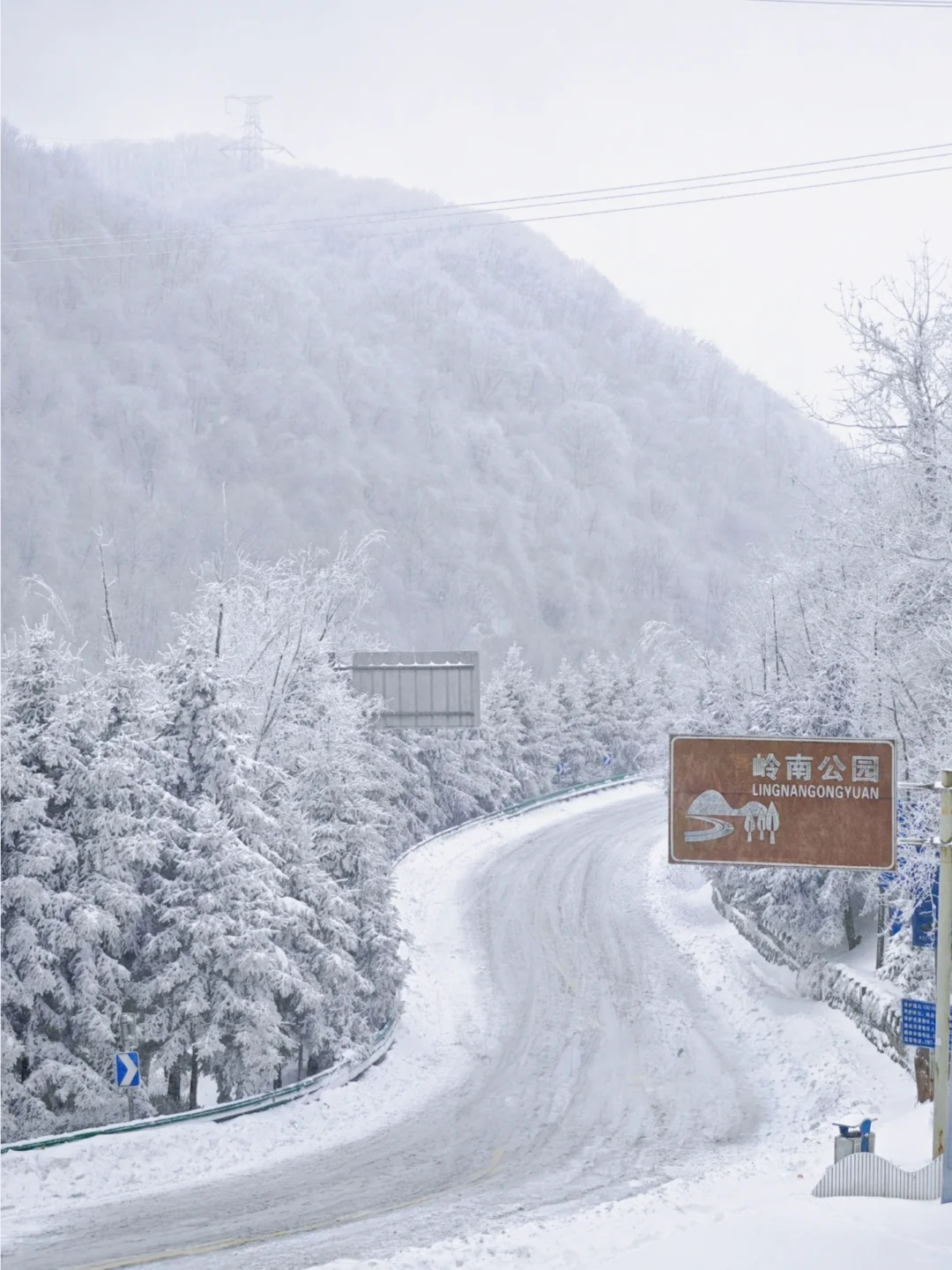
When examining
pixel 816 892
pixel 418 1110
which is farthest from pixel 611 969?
pixel 418 1110

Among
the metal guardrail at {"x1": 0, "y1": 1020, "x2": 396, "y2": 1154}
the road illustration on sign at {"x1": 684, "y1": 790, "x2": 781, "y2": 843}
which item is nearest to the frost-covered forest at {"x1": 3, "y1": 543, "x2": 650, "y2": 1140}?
the metal guardrail at {"x1": 0, "y1": 1020, "x2": 396, "y2": 1154}

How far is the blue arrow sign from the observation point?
747 inches

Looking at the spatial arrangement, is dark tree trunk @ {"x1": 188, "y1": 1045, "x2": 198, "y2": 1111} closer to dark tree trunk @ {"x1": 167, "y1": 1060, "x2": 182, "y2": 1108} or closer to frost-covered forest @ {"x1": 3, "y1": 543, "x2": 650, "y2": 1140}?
frost-covered forest @ {"x1": 3, "y1": 543, "x2": 650, "y2": 1140}

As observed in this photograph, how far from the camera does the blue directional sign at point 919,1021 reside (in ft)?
43.1

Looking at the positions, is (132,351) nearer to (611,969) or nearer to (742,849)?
(611,969)

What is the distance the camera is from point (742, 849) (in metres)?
9.94

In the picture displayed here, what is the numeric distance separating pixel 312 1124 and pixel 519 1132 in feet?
13.3

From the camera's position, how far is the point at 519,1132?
2123cm

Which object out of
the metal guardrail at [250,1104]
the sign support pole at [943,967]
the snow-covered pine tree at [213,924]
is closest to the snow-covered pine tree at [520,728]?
the metal guardrail at [250,1104]

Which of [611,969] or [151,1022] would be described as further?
[611,969]

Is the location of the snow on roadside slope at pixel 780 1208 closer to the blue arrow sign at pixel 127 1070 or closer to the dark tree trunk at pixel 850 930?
the dark tree trunk at pixel 850 930

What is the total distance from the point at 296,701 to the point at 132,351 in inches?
6908

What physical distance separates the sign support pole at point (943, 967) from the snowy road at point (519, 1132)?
7.07 metres

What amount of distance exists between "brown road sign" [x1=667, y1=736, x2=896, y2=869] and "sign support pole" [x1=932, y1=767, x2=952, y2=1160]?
778 millimetres
